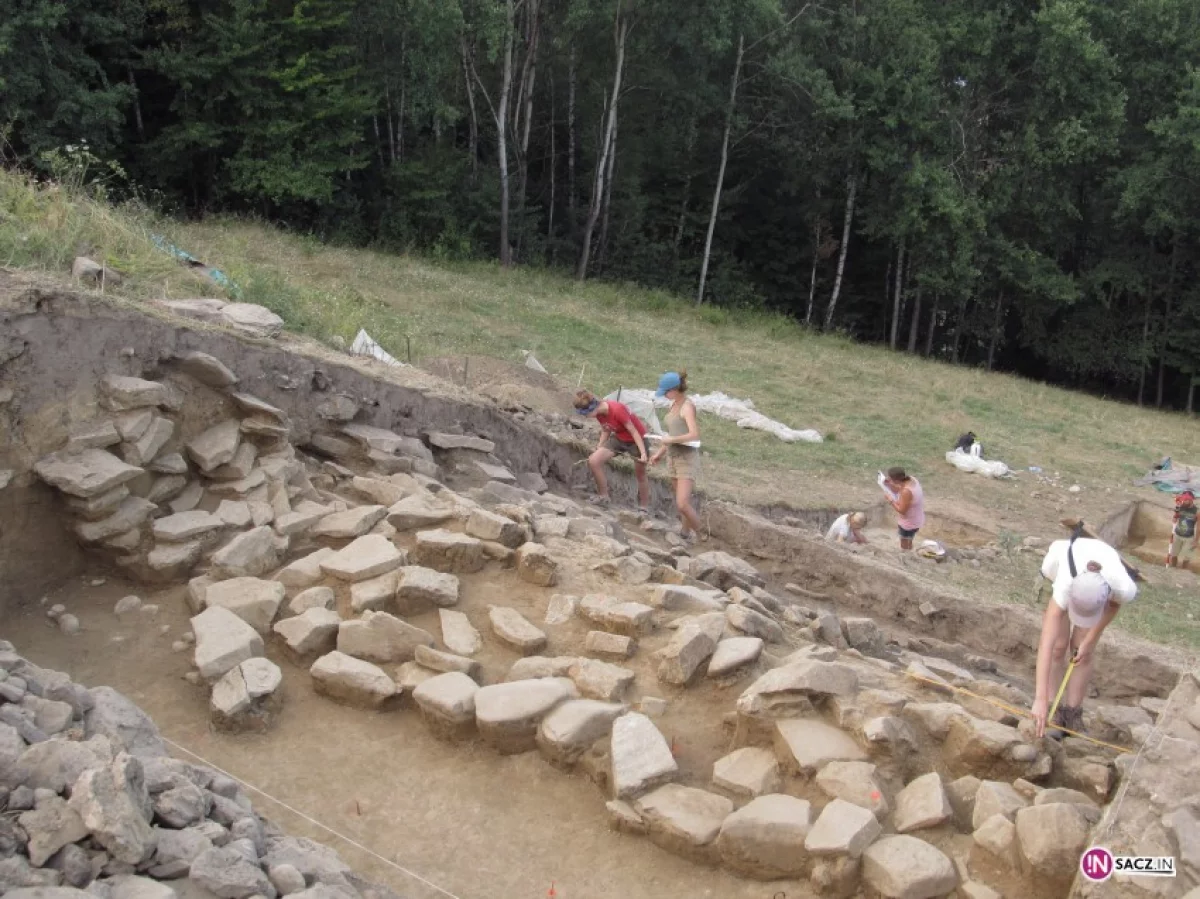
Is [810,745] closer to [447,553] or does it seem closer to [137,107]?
[447,553]

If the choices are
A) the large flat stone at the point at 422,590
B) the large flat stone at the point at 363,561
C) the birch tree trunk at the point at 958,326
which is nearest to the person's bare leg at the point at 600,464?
the large flat stone at the point at 363,561

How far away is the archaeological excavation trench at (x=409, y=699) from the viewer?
3.84m

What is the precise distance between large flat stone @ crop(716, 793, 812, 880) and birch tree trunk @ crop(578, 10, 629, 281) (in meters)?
22.2

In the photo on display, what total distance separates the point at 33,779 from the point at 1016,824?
3.48m

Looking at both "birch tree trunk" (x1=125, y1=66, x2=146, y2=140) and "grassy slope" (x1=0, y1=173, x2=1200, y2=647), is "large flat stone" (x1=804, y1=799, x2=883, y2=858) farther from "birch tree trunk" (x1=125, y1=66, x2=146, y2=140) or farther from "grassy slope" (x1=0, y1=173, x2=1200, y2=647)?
"birch tree trunk" (x1=125, y1=66, x2=146, y2=140)

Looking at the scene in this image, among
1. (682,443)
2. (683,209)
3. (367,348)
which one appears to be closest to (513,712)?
(682,443)

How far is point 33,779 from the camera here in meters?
3.32

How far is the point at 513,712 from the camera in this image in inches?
189

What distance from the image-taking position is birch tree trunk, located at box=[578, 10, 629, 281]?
24.2 meters

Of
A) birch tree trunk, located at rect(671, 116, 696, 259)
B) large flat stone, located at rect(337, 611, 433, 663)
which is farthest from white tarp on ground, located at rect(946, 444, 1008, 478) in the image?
birch tree trunk, located at rect(671, 116, 696, 259)

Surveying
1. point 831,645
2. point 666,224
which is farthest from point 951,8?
point 831,645

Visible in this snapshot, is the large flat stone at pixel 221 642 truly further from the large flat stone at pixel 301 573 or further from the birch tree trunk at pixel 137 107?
the birch tree trunk at pixel 137 107

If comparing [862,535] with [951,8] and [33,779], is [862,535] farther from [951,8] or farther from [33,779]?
[951,8]

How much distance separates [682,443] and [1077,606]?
4269 millimetres
